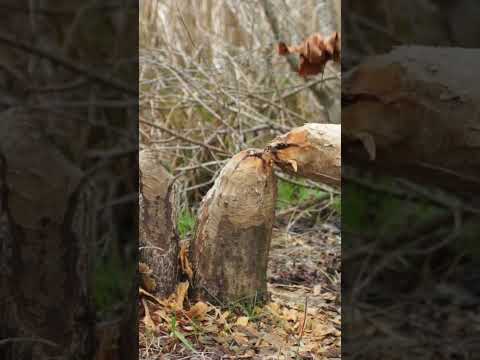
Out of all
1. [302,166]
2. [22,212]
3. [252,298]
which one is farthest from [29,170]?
[252,298]

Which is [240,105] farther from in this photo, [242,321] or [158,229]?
[242,321]

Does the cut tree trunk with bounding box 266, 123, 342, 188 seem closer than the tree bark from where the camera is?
No

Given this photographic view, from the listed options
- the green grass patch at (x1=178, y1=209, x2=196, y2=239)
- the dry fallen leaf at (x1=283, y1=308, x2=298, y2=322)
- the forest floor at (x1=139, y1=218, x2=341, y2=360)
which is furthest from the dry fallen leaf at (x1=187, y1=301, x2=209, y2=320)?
the green grass patch at (x1=178, y1=209, x2=196, y2=239)

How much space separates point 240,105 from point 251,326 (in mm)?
1026

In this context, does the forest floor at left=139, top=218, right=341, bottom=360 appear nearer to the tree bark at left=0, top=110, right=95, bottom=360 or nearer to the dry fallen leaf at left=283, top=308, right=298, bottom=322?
the dry fallen leaf at left=283, top=308, right=298, bottom=322

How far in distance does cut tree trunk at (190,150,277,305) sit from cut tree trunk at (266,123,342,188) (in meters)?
0.06

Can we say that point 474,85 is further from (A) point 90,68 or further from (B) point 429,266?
(A) point 90,68

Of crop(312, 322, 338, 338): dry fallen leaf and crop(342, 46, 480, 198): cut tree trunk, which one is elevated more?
crop(342, 46, 480, 198): cut tree trunk

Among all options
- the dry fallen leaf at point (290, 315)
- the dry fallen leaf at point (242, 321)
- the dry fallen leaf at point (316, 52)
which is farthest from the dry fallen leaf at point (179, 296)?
the dry fallen leaf at point (316, 52)

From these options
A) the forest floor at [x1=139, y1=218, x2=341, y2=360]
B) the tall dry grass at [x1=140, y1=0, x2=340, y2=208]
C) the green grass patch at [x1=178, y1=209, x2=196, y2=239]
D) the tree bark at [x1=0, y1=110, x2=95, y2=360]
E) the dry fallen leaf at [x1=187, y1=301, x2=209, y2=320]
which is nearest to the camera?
the tree bark at [x1=0, y1=110, x2=95, y2=360]

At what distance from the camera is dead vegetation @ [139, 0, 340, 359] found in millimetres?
1998

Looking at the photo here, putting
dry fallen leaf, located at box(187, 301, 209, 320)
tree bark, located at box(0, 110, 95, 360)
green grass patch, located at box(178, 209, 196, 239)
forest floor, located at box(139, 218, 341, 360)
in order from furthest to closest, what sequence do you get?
green grass patch, located at box(178, 209, 196, 239), dry fallen leaf, located at box(187, 301, 209, 320), forest floor, located at box(139, 218, 341, 360), tree bark, located at box(0, 110, 95, 360)

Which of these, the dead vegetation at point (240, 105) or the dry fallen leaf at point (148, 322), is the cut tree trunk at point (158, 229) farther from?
the dead vegetation at point (240, 105)

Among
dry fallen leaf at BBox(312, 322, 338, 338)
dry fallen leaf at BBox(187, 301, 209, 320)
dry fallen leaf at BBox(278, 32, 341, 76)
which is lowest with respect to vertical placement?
dry fallen leaf at BBox(312, 322, 338, 338)
